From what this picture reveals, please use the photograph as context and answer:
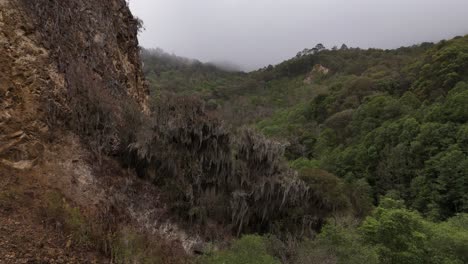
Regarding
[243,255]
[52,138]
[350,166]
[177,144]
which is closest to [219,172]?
[177,144]

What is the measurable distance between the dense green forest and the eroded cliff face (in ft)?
9.13

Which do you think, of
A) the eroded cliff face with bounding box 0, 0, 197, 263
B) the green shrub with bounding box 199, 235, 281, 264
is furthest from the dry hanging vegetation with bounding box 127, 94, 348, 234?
the green shrub with bounding box 199, 235, 281, 264

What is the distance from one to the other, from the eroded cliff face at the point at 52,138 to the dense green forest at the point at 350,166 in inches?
110

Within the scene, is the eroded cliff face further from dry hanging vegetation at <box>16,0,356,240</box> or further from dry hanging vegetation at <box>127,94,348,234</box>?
dry hanging vegetation at <box>127,94,348,234</box>

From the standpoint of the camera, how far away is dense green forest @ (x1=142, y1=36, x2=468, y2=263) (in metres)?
→ 18.2

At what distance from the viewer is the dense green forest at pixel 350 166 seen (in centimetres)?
1816

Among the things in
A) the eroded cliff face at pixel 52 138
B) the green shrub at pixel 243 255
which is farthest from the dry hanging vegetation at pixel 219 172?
the green shrub at pixel 243 255

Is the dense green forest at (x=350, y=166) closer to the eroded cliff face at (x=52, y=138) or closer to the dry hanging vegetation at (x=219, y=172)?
the dry hanging vegetation at (x=219, y=172)

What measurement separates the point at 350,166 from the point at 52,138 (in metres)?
41.5

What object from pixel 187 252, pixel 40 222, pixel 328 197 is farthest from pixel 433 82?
pixel 40 222

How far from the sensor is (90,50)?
66.3ft

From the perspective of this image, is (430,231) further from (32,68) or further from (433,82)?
(433,82)

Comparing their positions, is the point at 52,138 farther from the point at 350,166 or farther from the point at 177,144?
the point at 350,166

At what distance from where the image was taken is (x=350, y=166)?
51281 millimetres
